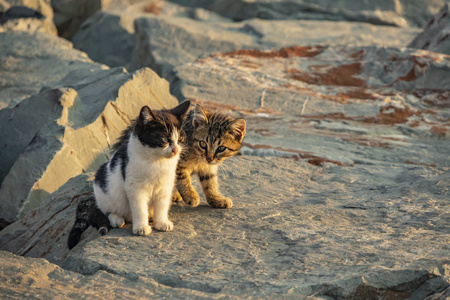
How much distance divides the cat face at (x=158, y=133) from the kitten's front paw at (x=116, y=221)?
0.68m

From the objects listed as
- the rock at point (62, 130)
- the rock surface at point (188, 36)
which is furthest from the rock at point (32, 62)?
the rock at point (62, 130)

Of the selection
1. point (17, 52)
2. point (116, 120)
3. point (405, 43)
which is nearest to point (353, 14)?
point (405, 43)

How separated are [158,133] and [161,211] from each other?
24.7 inches

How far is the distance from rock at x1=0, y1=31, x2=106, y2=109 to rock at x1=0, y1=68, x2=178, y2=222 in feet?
8.98

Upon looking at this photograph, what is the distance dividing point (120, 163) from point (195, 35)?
32.1ft

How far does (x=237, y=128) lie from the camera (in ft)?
13.7

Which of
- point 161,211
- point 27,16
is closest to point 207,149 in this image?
point 161,211

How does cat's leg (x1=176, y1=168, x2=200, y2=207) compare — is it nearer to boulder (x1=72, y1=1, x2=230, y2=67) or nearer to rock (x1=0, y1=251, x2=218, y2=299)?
rock (x1=0, y1=251, x2=218, y2=299)

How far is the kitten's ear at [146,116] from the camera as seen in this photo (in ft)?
11.1

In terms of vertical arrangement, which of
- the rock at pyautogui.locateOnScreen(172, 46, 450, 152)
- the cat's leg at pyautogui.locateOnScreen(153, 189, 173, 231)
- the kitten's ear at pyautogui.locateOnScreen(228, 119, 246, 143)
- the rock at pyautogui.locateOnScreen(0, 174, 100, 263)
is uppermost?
the kitten's ear at pyautogui.locateOnScreen(228, 119, 246, 143)

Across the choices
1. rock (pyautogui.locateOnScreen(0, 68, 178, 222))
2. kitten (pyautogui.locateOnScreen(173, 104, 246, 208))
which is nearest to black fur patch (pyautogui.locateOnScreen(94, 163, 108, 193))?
kitten (pyautogui.locateOnScreen(173, 104, 246, 208))

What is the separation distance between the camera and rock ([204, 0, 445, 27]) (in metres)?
16.5

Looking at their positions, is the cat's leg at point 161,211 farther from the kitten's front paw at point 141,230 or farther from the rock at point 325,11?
the rock at point 325,11

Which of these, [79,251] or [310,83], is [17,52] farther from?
[79,251]
